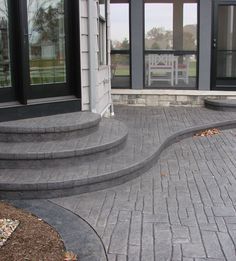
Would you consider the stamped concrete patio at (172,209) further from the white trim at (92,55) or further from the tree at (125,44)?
the tree at (125,44)

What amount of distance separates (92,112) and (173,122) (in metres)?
1.87

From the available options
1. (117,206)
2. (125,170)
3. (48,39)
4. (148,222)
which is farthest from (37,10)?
(148,222)

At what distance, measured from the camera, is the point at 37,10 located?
5.87 metres

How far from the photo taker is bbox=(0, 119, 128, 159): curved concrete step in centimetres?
466

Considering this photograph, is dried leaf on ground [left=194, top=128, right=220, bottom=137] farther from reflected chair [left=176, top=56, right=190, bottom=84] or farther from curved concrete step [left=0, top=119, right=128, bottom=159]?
reflected chair [left=176, top=56, right=190, bottom=84]

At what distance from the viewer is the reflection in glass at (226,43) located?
375 inches

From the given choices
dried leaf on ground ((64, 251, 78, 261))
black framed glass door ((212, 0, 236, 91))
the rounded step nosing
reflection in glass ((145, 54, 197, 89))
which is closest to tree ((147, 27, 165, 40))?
reflection in glass ((145, 54, 197, 89))

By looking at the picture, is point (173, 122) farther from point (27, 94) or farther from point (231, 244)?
point (231, 244)

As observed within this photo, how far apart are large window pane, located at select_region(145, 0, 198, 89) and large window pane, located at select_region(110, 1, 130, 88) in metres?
0.42

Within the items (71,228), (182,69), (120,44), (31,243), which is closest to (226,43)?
(182,69)

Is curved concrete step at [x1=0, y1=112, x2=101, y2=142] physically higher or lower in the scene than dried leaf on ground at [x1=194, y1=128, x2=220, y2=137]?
higher

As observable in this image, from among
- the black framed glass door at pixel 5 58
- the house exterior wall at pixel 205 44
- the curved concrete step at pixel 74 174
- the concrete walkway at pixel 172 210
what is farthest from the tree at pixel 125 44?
the curved concrete step at pixel 74 174

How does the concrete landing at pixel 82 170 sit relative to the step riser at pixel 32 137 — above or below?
below

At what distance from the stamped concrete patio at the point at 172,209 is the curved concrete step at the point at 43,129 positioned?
70cm
